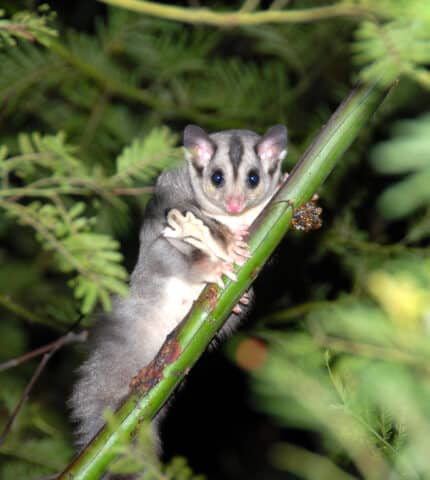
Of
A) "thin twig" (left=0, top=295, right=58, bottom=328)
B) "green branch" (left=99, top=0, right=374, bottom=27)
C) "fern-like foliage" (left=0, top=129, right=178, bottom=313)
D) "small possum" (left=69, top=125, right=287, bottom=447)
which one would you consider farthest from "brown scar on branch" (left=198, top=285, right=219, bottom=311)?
"thin twig" (left=0, top=295, right=58, bottom=328)

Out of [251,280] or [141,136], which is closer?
[251,280]

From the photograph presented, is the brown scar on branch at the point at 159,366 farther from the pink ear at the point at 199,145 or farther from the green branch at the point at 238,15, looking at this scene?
the pink ear at the point at 199,145

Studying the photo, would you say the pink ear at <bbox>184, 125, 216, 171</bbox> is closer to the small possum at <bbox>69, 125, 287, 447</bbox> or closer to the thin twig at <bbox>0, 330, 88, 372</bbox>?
the small possum at <bbox>69, 125, 287, 447</bbox>

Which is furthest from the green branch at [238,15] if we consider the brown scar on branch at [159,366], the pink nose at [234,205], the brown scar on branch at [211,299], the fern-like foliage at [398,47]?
the pink nose at [234,205]

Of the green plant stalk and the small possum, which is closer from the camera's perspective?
the green plant stalk

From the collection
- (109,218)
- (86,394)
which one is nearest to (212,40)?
(109,218)

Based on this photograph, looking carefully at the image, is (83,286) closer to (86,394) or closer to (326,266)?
(86,394)
